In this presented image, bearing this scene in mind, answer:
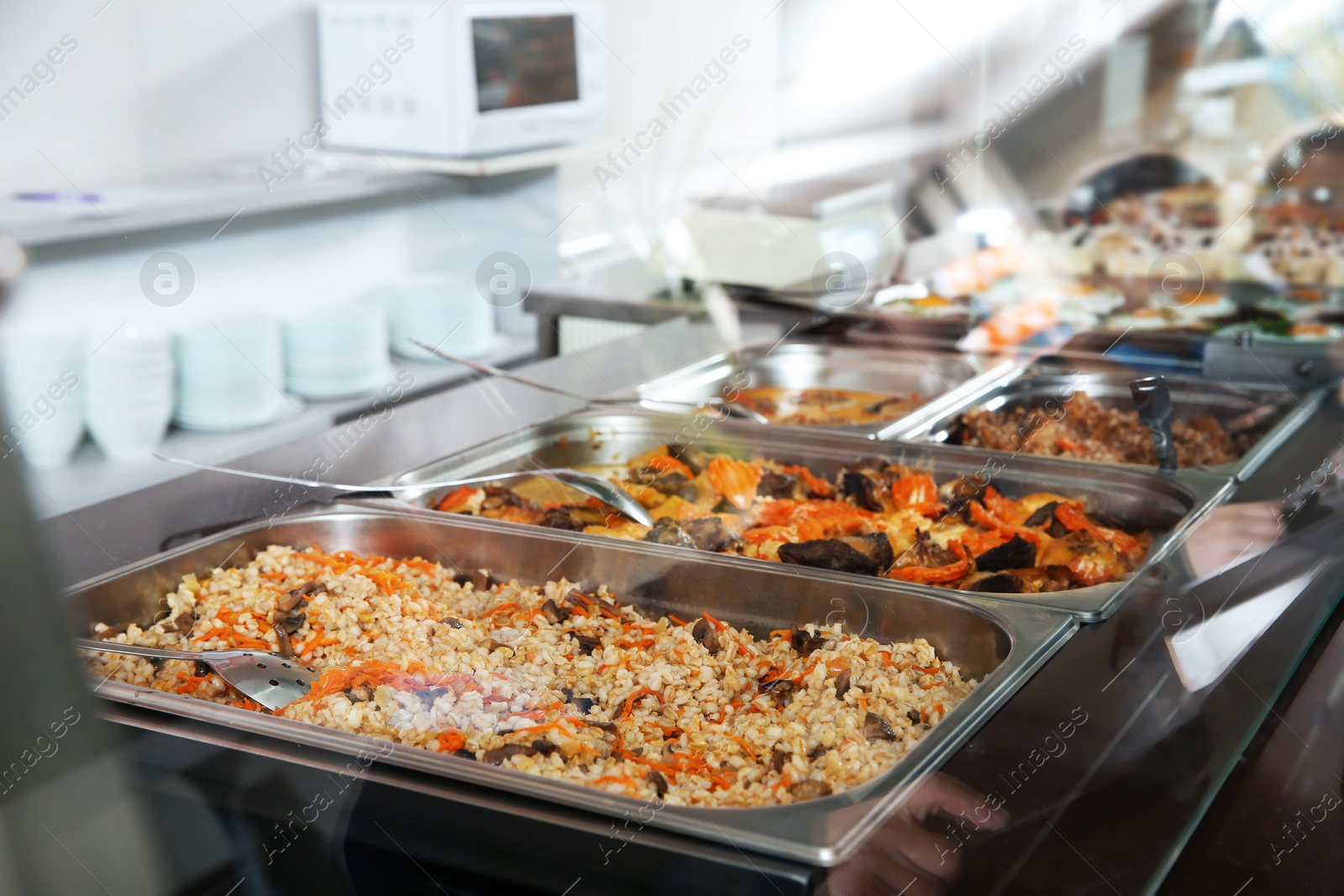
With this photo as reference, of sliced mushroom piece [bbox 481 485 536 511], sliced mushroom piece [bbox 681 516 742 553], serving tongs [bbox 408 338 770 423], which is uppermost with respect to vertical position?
serving tongs [bbox 408 338 770 423]

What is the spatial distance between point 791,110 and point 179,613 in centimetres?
313

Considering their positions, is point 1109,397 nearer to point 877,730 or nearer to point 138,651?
point 877,730

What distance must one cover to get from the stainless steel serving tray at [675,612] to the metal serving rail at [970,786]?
0.4 inches

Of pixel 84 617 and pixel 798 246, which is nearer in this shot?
pixel 84 617

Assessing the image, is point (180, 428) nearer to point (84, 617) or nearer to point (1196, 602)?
point (84, 617)

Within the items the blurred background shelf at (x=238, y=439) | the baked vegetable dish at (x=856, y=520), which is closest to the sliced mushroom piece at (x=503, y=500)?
the baked vegetable dish at (x=856, y=520)

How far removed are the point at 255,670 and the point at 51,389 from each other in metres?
1.39

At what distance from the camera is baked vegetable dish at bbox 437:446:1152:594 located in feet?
3.70

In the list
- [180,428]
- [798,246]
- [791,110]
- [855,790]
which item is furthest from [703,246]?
[855,790]

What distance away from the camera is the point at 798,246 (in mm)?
2436

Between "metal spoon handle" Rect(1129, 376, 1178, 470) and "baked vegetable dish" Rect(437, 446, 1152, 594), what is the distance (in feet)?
0.40

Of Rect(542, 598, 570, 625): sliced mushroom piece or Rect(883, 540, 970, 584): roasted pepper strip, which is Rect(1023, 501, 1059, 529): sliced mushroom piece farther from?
Rect(542, 598, 570, 625): sliced mushroom piece

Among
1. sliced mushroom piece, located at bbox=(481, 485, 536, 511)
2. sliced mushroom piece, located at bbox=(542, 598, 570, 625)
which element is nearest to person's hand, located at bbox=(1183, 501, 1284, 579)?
sliced mushroom piece, located at bbox=(542, 598, 570, 625)

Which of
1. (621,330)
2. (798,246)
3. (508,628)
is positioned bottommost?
(508,628)
